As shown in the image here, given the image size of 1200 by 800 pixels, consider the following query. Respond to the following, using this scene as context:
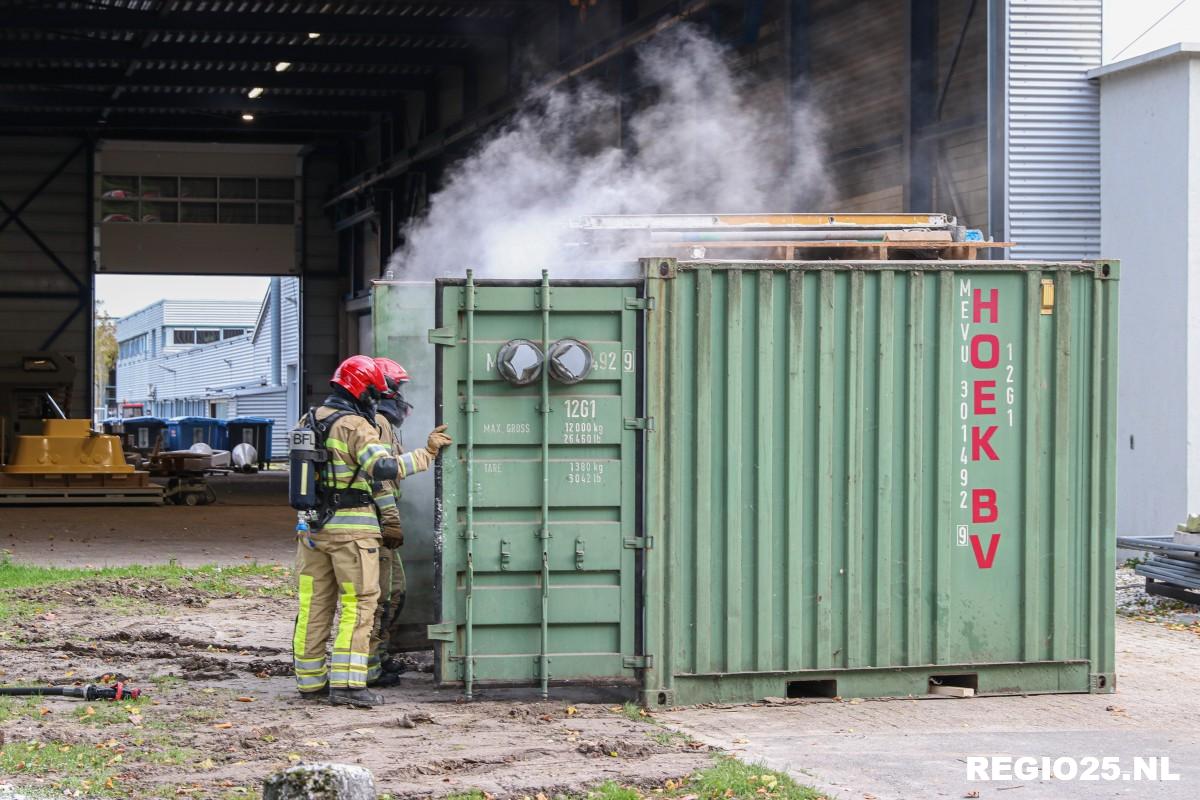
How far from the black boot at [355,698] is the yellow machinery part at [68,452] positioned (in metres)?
17.8

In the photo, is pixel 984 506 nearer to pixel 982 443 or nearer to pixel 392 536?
pixel 982 443

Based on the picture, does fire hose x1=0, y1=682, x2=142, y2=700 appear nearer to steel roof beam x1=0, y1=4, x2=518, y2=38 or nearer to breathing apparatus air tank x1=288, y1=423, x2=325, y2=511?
breathing apparatus air tank x1=288, y1=423, x2=325, y2=511

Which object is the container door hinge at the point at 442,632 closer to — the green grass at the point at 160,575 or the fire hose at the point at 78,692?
the fire hose at the point at 78,692

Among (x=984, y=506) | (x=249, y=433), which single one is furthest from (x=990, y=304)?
(x=249, y=433)

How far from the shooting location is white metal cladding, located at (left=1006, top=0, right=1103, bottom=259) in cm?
1560

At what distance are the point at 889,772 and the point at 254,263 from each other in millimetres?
35349

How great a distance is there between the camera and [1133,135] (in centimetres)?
1565

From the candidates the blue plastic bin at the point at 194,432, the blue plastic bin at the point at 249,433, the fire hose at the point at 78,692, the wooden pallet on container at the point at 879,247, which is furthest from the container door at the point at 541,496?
the blue plastic bin at the point at 194,432

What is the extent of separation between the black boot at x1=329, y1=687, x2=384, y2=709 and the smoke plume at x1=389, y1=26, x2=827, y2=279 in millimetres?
7191

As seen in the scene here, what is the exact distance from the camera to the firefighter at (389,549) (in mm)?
8242

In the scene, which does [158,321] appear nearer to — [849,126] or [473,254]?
[473,254]

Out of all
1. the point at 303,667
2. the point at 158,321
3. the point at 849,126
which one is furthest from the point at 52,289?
the point at 158,321

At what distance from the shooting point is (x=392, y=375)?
823cm

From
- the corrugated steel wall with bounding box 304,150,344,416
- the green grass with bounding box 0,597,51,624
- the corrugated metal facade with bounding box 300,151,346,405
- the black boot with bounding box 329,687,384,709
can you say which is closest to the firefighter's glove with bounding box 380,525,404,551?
the black boot with bounding box 329,687,384,709
